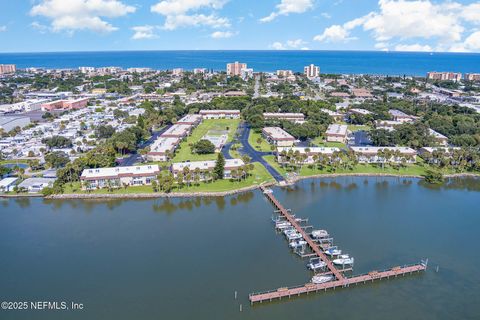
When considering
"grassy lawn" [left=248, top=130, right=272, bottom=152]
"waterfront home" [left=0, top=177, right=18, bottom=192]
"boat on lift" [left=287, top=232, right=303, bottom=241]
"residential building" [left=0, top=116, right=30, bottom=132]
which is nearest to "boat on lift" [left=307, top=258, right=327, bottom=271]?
"boat on lift" [left=287, top=232, right=303, bottom=241]

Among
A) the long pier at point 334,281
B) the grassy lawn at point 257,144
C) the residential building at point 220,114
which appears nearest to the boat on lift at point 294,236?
the long pier at point 334,281

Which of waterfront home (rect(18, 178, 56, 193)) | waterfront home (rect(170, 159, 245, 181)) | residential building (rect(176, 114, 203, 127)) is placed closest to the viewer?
waterfront home (rect(18, 178, 56, 193))

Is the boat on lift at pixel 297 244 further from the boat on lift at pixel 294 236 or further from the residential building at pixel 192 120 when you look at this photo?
the residential building at pixel 192 120

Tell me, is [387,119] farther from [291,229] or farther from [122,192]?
[122,192]

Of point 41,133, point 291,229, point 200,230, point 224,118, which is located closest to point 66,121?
point 41,133

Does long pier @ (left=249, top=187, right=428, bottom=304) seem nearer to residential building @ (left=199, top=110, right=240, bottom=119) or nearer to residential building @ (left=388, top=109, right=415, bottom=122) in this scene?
residential building @ (left=388, top=109, right=415, bottom=122)

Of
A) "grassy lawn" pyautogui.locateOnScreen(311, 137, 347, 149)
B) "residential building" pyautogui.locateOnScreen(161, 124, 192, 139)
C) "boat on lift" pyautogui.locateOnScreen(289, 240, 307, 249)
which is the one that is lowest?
"boat on lift" pyautogui.locateOnScreen(289, 240, 307, 249)
